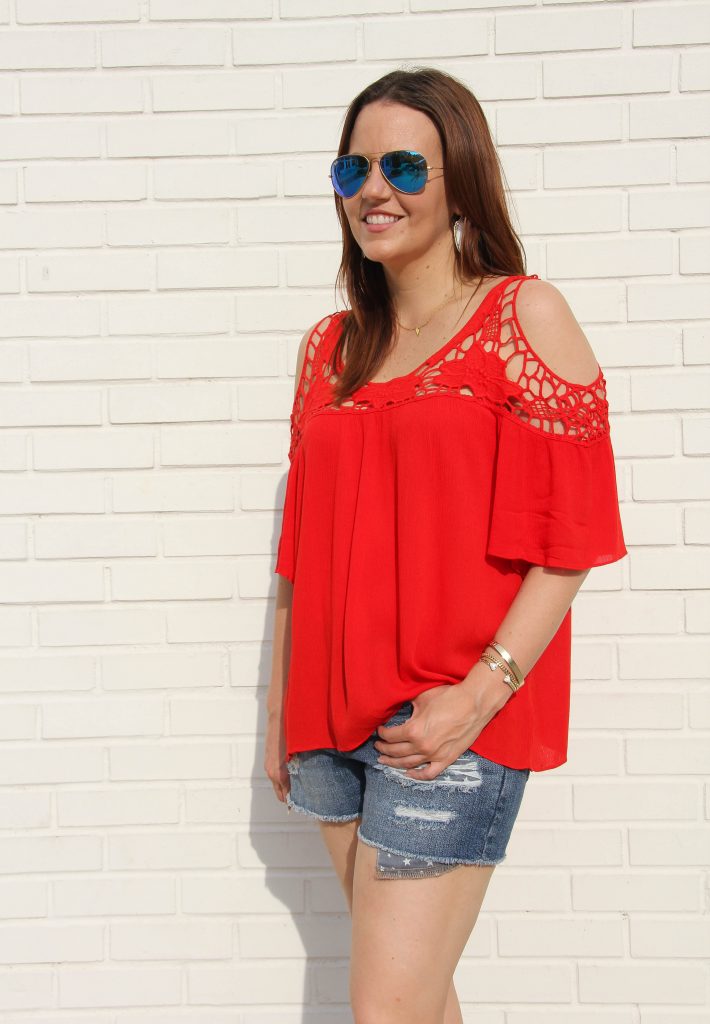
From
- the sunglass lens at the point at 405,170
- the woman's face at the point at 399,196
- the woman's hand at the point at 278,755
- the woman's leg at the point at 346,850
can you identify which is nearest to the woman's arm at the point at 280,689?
the woman's hand at the point at 278,755

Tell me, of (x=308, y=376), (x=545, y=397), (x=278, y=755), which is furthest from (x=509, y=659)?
(x=308, y=376)

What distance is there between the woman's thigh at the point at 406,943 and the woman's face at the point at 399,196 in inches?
42.7

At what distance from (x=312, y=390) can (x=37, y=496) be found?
3.28 feet

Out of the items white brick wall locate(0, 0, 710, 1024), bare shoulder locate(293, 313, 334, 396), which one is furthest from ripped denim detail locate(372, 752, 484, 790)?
white brick wall locate(0, 0, 710, 1024)

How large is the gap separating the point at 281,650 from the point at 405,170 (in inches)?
39.2

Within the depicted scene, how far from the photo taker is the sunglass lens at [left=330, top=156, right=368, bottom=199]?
5.90 ft

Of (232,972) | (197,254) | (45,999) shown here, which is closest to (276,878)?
(232,972)

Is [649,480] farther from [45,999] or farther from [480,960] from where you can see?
[45,999]

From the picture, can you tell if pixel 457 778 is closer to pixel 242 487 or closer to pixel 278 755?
pixel 278 755

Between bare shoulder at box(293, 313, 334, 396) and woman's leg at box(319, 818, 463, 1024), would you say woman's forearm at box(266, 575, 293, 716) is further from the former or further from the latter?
bare shoulder at box(293, 313, 334, 396)

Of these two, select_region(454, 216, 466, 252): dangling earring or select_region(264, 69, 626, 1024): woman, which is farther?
select_region(454, 216, 466, 252): dangling earring

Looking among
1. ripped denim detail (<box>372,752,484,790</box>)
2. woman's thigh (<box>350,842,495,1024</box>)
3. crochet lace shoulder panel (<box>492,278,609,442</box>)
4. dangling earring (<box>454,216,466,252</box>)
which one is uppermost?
dangling earring (<box>454,216,466,252</box>)

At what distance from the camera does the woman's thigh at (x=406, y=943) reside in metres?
1.62

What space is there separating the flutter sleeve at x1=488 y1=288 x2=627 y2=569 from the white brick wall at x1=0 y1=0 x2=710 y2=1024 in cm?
91
